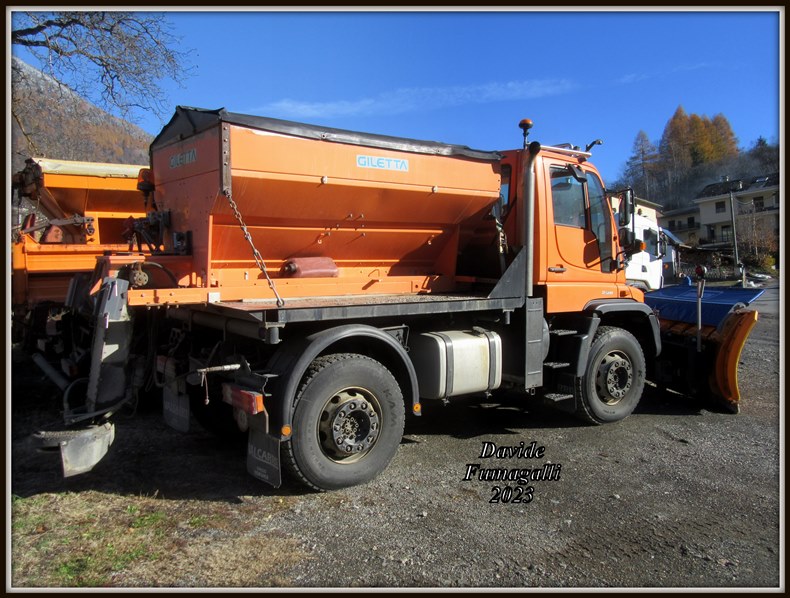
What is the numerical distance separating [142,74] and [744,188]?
5882 cm

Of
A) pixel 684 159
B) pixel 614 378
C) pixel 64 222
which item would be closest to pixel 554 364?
pixel 614 378

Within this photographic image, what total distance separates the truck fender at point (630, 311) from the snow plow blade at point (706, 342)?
0.49 metres

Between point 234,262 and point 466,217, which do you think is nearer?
point 234,262

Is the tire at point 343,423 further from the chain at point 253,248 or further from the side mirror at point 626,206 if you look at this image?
the side mirror at point 626,206

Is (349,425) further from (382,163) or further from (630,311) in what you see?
(630,311)

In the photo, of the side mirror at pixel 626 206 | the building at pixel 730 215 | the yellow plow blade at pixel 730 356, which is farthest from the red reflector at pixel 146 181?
the building at pixel 730 215

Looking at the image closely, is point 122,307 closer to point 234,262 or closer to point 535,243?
point 234,262

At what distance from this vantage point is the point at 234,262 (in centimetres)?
493

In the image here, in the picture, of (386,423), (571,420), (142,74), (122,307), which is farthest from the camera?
(142,74)

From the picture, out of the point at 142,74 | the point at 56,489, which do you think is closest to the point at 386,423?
the point at 56,489

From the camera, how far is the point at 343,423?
4.59 metres

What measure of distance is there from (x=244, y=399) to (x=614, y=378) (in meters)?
4.37

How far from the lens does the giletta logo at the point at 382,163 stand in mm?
5051

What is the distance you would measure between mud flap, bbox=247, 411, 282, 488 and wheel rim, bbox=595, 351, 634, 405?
390 centimetres
